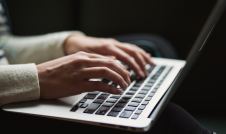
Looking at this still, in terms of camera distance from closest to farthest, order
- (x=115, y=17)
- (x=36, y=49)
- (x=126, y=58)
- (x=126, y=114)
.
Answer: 1. (x=126, y=114)
2. (x=126, y=58)
3. (x=36, y=49)
4. (x=115, y=17)

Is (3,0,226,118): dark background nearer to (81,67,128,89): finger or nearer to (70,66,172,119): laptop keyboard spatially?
(70,66,172,119): laptop keyboard

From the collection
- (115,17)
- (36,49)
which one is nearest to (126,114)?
(36,49)

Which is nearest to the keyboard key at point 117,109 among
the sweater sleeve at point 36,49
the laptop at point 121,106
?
the laptop at point 121,106

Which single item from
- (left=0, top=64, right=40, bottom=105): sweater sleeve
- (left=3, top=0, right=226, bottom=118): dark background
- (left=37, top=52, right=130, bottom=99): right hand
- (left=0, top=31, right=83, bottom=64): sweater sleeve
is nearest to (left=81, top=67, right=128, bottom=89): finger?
(left=37, top=52, right=130, bottom=99): right hand

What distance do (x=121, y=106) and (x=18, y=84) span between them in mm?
210

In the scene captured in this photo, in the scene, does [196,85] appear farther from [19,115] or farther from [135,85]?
[19,115]

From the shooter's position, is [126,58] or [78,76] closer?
[78,76]

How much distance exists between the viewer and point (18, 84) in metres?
0.80

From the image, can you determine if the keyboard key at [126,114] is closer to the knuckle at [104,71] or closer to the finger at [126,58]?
the knuckle at [104,71]

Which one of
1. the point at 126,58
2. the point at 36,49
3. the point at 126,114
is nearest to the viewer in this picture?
the point at 126,114

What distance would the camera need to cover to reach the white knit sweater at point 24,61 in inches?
31.1

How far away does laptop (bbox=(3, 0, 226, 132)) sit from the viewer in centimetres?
71

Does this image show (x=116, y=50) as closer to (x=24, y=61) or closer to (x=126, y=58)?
(x=126, y=58)

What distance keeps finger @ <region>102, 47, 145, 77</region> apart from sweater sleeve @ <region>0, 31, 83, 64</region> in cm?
16
